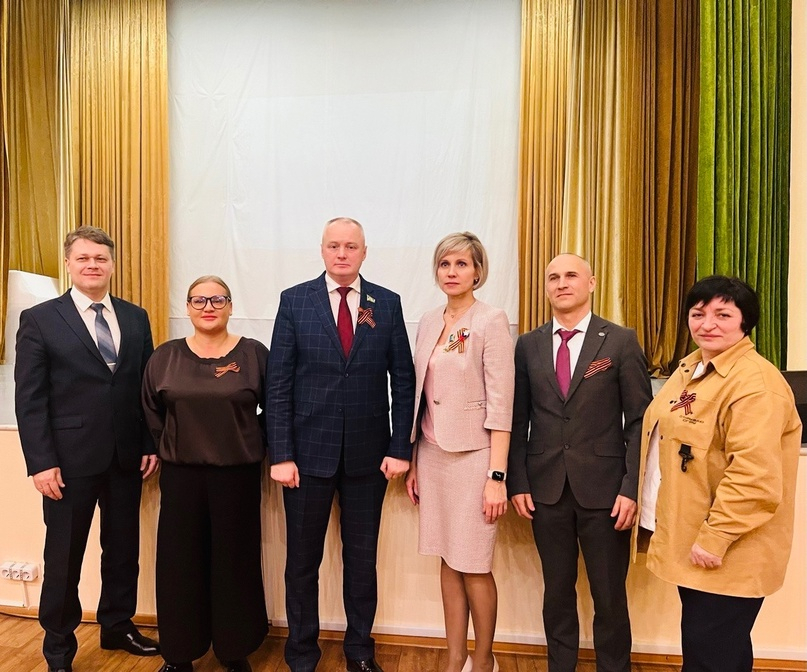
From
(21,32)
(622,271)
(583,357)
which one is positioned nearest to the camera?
(583,357)

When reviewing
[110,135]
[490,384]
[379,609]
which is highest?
[110,135]

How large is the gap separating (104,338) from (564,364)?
174cm

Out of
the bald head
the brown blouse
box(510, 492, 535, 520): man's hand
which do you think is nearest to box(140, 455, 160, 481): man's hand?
the brown blouse

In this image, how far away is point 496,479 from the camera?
6.11 feet

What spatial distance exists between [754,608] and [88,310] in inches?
95.4

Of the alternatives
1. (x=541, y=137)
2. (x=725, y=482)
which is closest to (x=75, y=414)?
(x=725, y=482)

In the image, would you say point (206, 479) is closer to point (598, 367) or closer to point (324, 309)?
point (324, 309)

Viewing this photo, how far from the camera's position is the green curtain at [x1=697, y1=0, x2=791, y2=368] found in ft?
9.44

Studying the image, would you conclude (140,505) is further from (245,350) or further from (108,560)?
(245,350)

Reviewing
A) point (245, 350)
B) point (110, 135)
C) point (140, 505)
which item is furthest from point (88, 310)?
point (110, 135)

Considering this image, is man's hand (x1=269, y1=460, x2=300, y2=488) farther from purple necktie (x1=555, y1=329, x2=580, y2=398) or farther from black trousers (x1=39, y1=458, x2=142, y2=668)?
purple necktie (x1=555, y1=329, x2=580, y2=398)

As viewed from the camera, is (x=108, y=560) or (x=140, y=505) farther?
(x=140, y=505)

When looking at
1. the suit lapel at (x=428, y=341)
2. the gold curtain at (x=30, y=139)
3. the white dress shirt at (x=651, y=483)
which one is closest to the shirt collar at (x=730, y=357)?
the white dress shirt at (x=651, y=483)

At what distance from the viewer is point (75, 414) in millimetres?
2066
